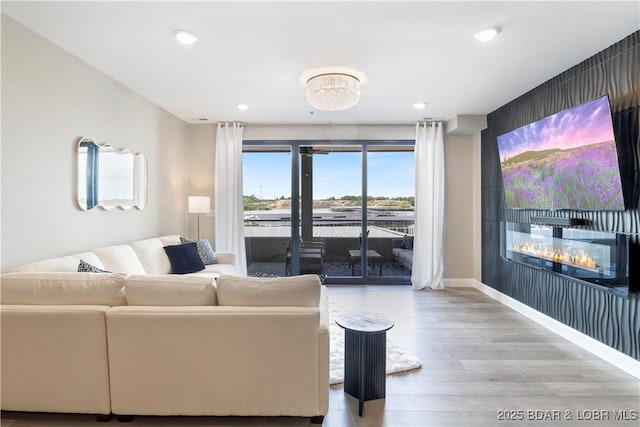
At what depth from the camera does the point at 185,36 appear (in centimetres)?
245

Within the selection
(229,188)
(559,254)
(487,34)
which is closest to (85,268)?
(229,188)

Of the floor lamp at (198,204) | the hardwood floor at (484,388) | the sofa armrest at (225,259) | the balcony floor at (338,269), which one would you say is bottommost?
the hardwood floor at (484,388)

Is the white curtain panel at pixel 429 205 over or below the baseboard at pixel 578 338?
over

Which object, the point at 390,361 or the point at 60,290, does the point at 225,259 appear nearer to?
the point at 60,290

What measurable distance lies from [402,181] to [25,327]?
484 cm

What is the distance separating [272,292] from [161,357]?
2.36 feet

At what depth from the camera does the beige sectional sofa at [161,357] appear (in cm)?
182

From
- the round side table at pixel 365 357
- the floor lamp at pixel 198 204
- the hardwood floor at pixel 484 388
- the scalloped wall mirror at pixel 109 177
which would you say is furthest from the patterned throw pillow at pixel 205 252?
the round side table at pixel 365 357

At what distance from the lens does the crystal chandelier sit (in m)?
3.00

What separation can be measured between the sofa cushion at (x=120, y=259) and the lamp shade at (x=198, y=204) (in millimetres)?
1437

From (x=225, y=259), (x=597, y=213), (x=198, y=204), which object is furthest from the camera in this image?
(x=198, y=204)

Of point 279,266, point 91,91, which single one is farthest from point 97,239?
point 279,266

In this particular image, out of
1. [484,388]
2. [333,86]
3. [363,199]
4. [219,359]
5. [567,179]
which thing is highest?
[333,86]

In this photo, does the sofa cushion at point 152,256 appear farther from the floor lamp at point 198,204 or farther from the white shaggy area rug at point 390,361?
the white shaggy area rug at point 390,361
